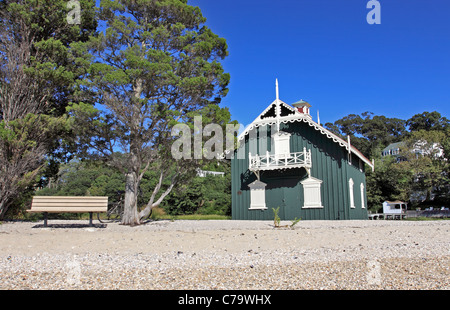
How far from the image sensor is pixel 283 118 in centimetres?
1977

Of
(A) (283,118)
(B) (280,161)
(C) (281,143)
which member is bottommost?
(B) (280,161)

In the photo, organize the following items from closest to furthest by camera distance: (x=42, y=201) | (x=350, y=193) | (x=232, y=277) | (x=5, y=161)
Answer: (x=232, y=277)
(x=42, y=201)
(x=5, y=161)
(x=350, y=193)

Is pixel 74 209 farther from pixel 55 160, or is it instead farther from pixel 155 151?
pixel 55 160

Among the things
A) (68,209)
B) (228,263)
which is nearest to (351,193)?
(68,209)

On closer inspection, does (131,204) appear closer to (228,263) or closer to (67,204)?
(67,204)

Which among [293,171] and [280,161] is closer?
[293,171]

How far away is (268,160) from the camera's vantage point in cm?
1909

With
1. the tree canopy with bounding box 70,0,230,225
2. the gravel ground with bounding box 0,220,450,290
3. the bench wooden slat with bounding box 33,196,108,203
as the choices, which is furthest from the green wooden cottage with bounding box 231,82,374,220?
the gravel ground with bounding box 0,220,450,290

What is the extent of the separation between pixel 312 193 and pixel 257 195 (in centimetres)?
306

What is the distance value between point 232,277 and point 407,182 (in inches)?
1384

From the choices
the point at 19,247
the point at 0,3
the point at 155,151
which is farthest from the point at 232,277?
the point at 0,3

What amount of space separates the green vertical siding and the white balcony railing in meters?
0.48

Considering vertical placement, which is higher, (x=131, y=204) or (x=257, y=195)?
(x=257, y=195)

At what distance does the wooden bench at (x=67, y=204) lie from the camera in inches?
431
